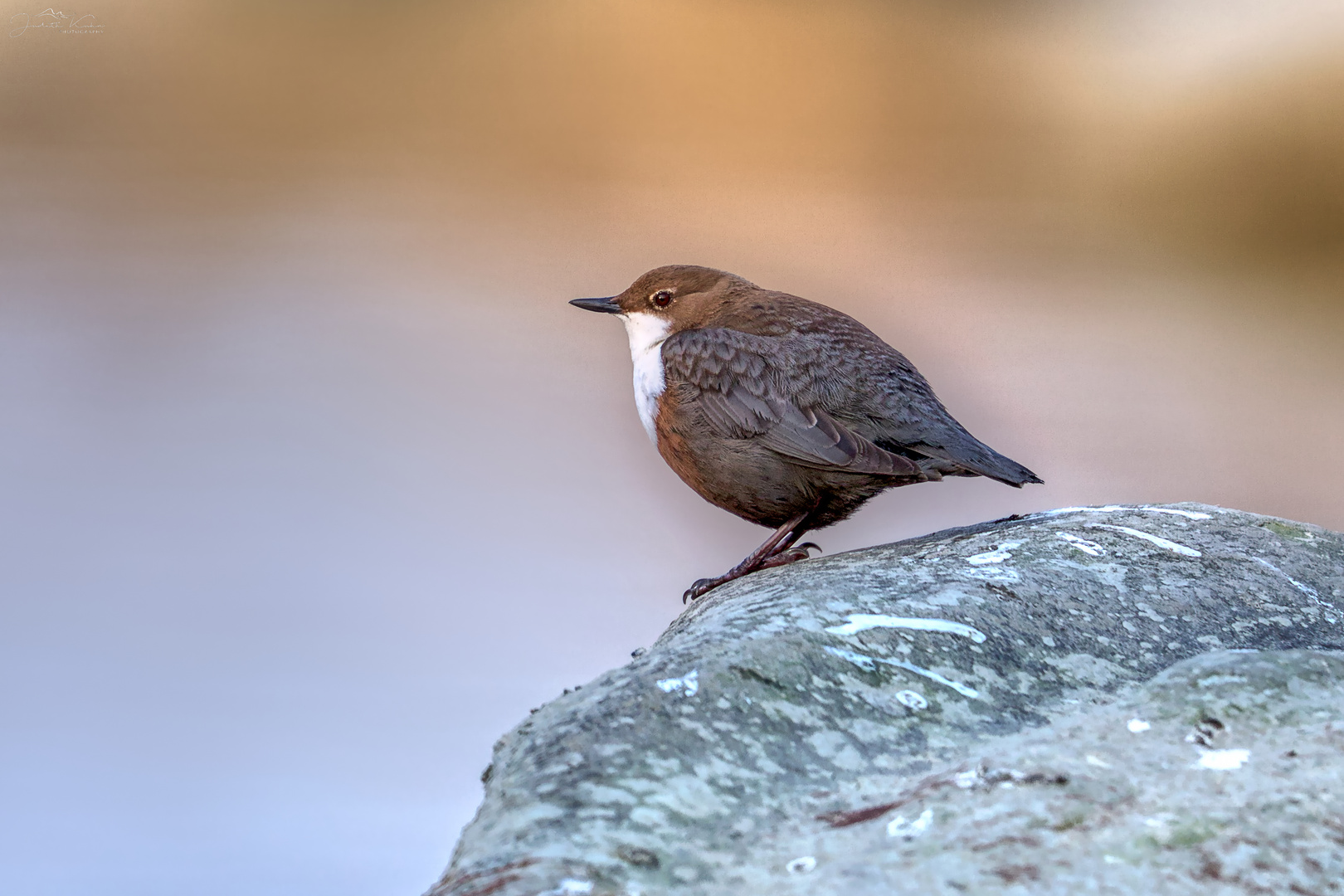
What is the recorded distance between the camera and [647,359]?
2830 millimetres

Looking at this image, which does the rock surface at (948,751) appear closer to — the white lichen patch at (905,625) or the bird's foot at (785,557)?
the white lichen patch at (905,625)

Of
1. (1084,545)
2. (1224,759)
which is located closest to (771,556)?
(1084,545)

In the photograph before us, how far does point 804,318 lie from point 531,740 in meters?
1.64

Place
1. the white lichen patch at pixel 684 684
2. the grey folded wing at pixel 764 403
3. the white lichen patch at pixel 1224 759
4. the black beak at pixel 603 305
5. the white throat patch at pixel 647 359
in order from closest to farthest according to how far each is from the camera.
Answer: the white lichen patch at pixel 1224 759, the white lichen patch at pixel 684 684, the grey folded wing at pixel 764 403, the white throat patch at pixel 647 359, the black beak at pixel 603 305

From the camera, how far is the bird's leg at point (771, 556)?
252 centimetres

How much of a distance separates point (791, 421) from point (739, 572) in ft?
1.17

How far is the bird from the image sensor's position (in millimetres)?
2410

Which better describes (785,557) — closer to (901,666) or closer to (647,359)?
(647,359)

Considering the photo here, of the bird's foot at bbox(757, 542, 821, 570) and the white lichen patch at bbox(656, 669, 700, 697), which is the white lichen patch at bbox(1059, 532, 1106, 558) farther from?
the white lichen patch at bbox(656, 669, 700, 697)

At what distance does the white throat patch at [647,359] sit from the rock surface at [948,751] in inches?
35.8

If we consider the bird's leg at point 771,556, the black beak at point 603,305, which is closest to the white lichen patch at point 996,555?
the bird's leg at point 771,556

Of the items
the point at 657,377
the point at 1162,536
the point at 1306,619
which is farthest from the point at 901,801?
the point at 657,377

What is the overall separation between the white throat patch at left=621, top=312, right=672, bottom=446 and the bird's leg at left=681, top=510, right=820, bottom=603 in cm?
40

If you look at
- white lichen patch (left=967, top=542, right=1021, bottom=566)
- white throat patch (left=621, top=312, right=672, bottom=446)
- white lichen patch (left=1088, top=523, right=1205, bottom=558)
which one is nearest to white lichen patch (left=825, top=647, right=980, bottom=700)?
white lichen patch (left=967, top=542, right=1021, bottom=566)
